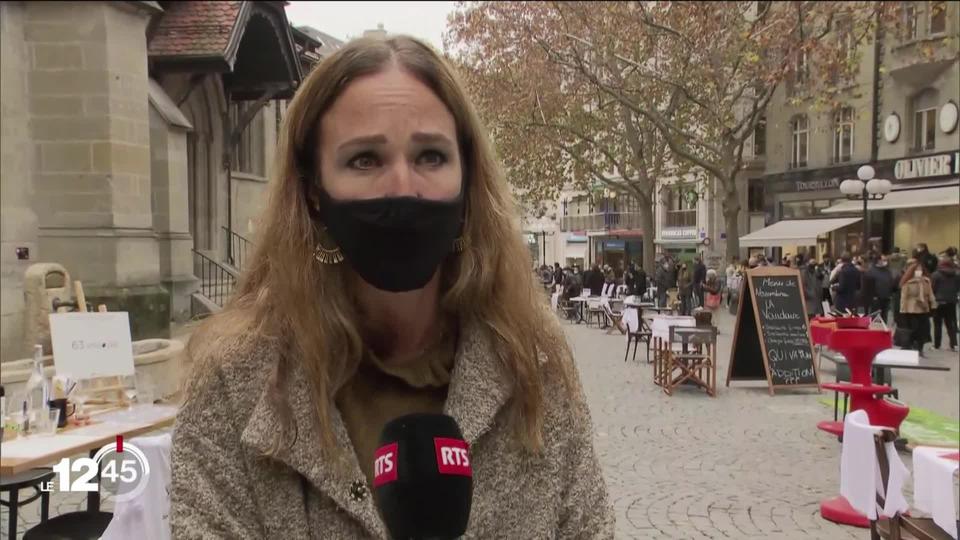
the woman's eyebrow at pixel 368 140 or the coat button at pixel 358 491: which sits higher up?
the woman's eyebrow at pixel 368 140

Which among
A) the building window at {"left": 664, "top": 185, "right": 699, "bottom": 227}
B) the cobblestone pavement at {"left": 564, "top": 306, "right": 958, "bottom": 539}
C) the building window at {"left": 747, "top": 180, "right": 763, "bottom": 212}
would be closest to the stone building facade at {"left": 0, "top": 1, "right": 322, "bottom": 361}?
the cobblestone pavement at {"left": 564, "top": 306, "right": 958, "bottom": 539}

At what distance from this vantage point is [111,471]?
159 inches

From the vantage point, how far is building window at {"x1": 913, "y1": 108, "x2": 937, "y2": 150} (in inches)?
1032

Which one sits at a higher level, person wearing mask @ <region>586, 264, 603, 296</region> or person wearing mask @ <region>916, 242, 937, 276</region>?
person wearing mask @ <region>916, 242, 937, 276</region>

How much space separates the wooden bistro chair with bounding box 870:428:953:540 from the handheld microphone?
3.79m

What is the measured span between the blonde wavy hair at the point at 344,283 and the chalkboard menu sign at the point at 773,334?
9.71 meters

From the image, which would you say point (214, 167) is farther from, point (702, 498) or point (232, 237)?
point (702, 498)

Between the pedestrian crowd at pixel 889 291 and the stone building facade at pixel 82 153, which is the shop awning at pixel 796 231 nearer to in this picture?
the pedestrian crowd at pixel 889 291

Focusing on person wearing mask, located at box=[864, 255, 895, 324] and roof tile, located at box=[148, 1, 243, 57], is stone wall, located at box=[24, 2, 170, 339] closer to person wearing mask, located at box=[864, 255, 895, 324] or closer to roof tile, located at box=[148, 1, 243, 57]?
roof tile, located at box=[148, 1, 243, 57]

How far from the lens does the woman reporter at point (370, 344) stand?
1.33 m

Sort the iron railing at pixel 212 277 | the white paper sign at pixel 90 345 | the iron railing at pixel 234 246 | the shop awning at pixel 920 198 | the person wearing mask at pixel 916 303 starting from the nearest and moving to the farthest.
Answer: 1. the white paper sign at pixel 90 345
2. the person wearing mask at pixel 916 303
3. the iron railing at pixel 212 277
4. the iron railing at pixel 234 246
5. the shop awning at pixel 920 198

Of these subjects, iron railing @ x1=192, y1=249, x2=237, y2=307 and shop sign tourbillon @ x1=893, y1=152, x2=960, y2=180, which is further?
shop sign tourbillon @ x1=893, y1=152, x2=960, y2=180

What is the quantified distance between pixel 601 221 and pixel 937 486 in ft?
178

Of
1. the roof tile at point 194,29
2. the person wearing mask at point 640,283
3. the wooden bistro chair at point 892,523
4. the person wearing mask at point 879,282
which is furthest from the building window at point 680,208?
the wooden bistro chair at point 892,523
